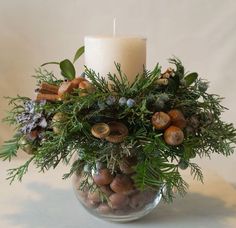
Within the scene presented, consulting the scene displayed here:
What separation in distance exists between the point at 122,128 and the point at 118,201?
98 millimetres

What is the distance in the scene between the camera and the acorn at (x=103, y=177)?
1.82 ft

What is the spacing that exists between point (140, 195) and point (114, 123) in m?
0.11

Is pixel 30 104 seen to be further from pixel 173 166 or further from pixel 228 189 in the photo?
pixel 228 189

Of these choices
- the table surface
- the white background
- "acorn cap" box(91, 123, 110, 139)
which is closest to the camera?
"acorn cap" box(91, 123, 110, 139)

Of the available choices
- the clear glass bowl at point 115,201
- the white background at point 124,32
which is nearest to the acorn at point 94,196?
the clear glass bowl at point 115,201

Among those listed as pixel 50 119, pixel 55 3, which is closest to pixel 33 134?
pixel 50 119

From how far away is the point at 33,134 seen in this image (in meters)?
0.56

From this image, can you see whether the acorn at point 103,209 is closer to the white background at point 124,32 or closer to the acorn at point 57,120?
the acorn at point 57,120

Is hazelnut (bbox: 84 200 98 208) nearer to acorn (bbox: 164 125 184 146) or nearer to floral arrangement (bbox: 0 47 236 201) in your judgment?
floral arrangement (bbox: 0 47 236 201)

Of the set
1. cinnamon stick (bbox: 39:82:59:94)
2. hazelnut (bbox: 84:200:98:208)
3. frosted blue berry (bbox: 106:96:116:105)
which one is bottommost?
hazelnut (bbox: 84:200:98:208)

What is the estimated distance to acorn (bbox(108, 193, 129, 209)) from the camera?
563mm

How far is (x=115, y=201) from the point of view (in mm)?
568

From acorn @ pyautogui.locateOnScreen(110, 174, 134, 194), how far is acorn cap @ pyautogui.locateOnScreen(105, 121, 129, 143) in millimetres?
51

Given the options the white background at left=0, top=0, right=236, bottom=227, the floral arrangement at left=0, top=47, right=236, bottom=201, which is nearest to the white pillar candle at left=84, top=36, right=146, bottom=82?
the floral arrangement at left=0, top=47, right=236, bottom=201
